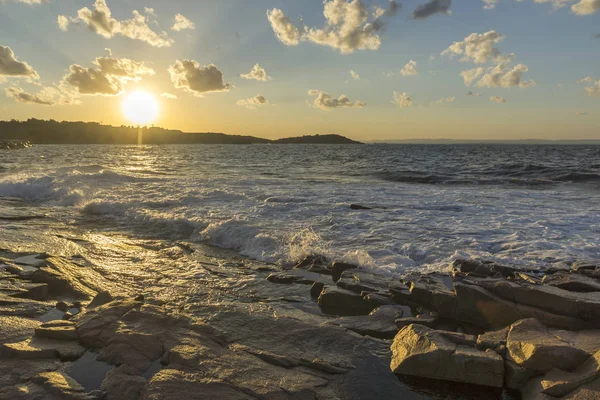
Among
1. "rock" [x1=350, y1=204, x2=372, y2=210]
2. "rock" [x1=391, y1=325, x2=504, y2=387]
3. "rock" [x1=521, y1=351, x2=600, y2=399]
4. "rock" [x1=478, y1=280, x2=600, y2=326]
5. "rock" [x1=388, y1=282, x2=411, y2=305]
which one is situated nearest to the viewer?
"rock" [x1=521, y1=351, x2=600, y2=399]

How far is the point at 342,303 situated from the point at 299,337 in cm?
163

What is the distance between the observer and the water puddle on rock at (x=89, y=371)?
16.2 feet

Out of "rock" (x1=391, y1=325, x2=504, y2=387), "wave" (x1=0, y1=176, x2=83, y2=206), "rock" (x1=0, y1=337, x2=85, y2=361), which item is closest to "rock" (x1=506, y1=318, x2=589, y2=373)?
"rock" (x1=391, y1=325, x2=504, y2=387)

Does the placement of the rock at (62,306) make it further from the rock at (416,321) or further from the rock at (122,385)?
the rock at (416,321)

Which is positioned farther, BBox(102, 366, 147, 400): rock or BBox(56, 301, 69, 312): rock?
BBox(56, 301, 69, 312): rock

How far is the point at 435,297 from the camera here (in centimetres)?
727

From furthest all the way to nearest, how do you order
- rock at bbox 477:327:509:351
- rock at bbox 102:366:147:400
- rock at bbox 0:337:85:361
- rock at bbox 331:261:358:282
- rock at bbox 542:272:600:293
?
rock at bbox 331:261:358:282
rock at bbox 542:272:600:293
rock at bbox 477:327:509:351
rock at bbox 0:337:85:361
rock at bbox 102:366:147:400

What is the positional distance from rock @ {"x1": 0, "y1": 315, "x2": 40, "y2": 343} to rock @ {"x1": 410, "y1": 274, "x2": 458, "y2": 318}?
6.71 meters

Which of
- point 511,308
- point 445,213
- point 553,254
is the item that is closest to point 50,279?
point 511,308

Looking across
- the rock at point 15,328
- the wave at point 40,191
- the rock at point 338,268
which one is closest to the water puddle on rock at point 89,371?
the rock at point 15,328

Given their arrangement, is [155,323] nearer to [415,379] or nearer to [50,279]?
[50,279]

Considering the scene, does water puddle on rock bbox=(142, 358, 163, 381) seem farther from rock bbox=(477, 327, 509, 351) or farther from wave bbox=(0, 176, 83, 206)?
wave bbox=(0, 176, 83, 206)

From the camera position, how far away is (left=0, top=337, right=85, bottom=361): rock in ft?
17.5

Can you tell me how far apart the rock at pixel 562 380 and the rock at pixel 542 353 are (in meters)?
0.09
